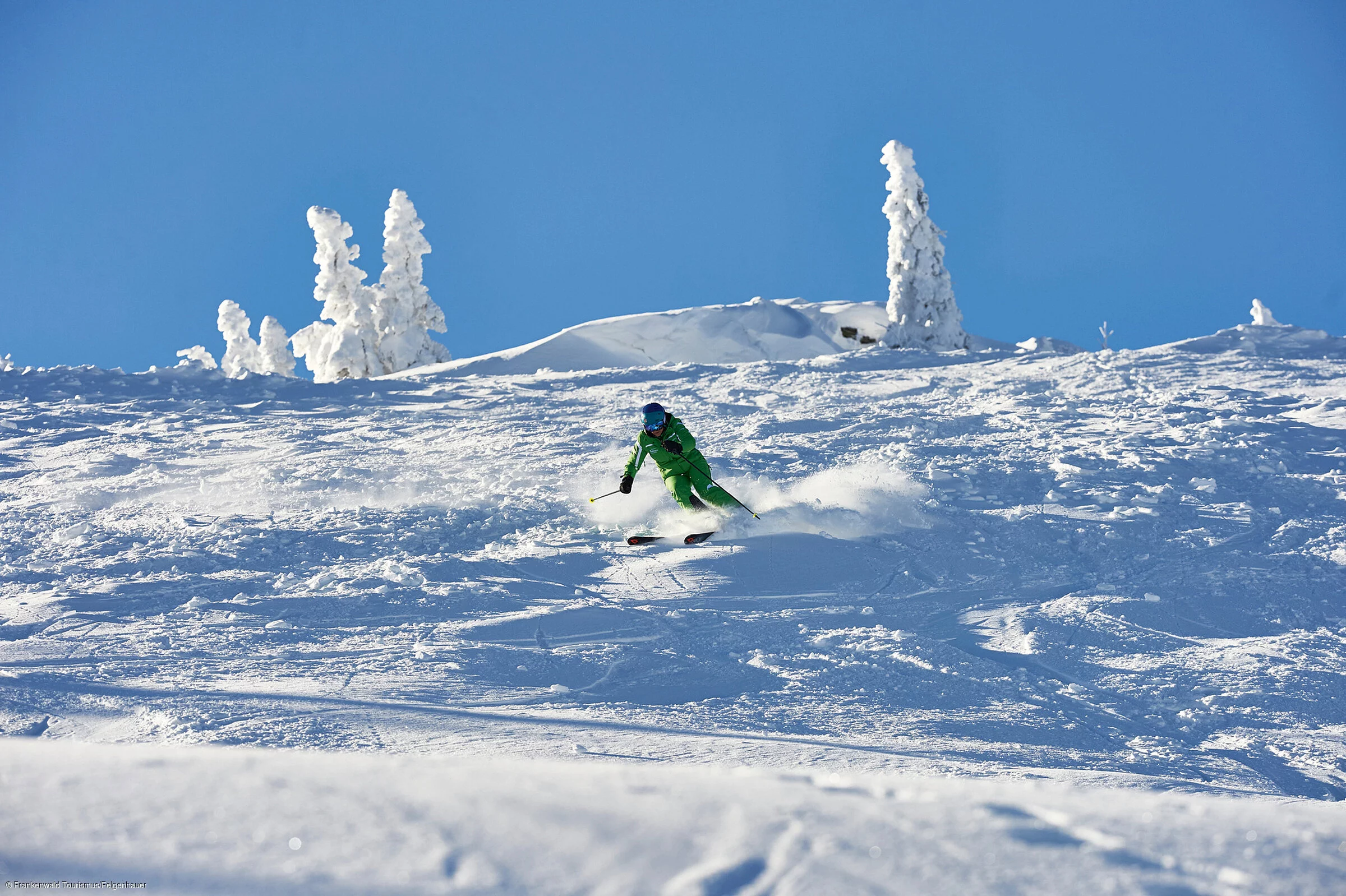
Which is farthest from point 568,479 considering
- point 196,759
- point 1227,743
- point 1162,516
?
point 196,759

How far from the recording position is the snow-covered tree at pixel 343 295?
4019cm

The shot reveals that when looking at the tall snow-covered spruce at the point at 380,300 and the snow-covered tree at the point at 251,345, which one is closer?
the tall snow-covered spruce at the point at 380,300

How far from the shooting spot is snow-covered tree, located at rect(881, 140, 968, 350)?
35.6 meters

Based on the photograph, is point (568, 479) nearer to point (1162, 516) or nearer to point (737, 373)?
point (1162, 516)

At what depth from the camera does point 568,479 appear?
11461 mm

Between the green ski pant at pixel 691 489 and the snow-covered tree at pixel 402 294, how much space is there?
32.8m

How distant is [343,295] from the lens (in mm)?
41219

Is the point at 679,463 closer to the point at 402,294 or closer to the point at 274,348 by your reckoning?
the point at 402,294

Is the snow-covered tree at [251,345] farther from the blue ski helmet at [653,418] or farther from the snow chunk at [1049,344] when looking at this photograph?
the blue ski helmet at [653,418]

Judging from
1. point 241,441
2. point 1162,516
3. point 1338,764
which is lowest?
point 1338,764

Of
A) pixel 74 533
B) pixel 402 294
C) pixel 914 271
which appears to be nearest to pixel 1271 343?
pixel 914 271

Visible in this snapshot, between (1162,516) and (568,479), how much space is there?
663 cm

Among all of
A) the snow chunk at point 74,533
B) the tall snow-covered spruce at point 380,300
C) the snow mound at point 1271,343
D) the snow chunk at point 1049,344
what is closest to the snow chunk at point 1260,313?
the snow chunk at point 1049,344

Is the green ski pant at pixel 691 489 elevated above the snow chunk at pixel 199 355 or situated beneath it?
situated beneath
